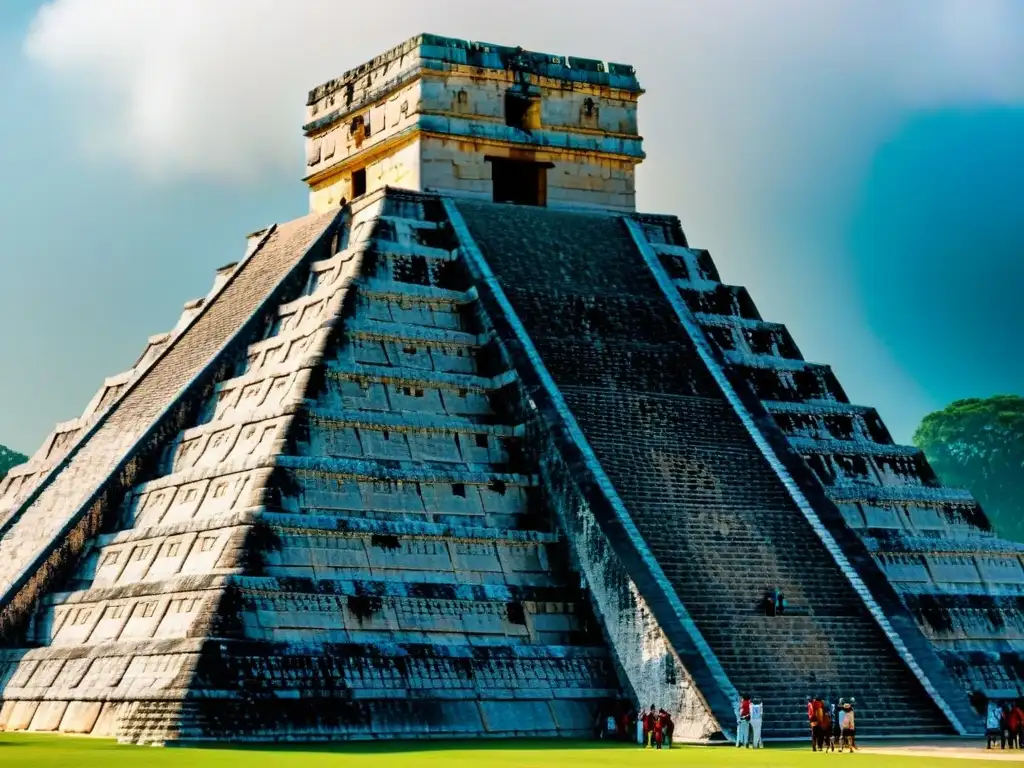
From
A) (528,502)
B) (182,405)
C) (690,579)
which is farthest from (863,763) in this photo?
(182,405)

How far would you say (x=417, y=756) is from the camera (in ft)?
68.2

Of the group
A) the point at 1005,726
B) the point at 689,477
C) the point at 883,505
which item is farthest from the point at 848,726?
the point at 883,505

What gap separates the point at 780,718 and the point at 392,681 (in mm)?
4657

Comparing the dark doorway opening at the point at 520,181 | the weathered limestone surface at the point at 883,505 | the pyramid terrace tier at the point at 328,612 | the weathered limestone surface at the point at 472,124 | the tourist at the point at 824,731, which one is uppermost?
the weathered limestone surface at the point at 472,124

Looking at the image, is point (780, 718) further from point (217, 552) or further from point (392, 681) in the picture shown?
point (217, 552)

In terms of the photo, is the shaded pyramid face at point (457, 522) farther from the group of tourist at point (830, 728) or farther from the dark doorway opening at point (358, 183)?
the dark doorway opening at point (358, 183)

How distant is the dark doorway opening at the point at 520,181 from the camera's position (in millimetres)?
33562

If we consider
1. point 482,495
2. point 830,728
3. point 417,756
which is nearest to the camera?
point 417,756

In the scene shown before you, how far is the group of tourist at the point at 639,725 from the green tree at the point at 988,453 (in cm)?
4402

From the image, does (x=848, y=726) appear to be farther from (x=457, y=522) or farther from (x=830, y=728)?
(x=457, y=522)

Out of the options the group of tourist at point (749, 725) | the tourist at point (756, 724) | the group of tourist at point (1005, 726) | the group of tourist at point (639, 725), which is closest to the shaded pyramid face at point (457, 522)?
the group of tourist at point (639, 725)

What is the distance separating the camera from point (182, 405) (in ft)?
95.7

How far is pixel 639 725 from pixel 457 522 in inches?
157

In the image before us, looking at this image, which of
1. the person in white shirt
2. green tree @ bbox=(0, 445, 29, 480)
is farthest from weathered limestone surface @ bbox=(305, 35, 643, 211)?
green tree @ bbox=(0, 445, 29, 480)
